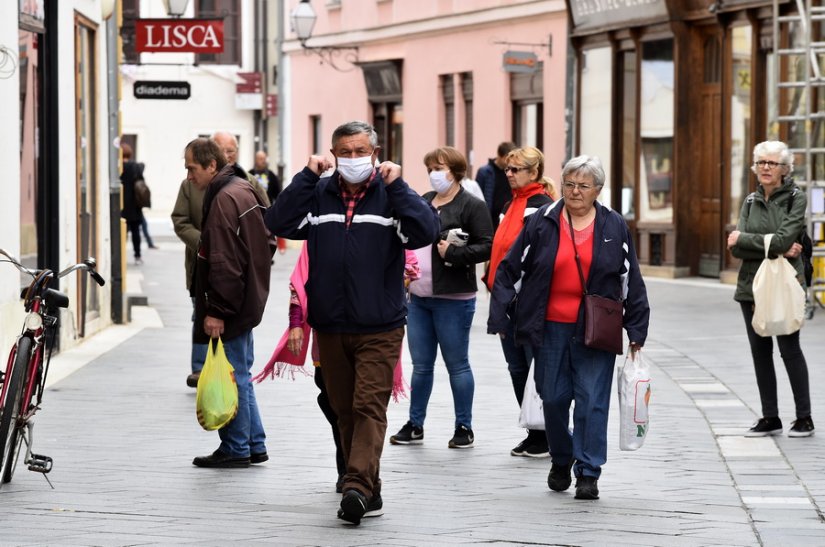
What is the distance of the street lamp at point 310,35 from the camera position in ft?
112

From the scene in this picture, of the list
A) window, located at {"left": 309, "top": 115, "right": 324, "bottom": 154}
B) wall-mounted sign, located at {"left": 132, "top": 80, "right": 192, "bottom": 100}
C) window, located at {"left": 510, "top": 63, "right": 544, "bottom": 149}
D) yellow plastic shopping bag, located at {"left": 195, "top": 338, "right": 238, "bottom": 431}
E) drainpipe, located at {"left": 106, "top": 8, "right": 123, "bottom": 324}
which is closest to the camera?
yellow plastic shopping bag, located at {"left": 195, "top": 338, "right": 238, "bottom": 431}

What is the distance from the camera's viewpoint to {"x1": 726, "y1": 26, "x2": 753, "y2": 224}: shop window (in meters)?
22.4

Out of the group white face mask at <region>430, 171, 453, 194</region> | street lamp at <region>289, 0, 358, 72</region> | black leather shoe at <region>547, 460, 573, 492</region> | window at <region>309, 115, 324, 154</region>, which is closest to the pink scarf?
black leather shoe at <region>547, 460, 573, 492</region>

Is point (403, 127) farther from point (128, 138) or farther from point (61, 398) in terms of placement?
point (61, 398)

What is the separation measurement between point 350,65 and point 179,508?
2997 centimetres

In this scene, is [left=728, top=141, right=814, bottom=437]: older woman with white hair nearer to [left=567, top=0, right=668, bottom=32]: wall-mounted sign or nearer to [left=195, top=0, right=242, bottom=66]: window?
[left=567, top=0, right=668, bottom=32]: wall-mounted sign

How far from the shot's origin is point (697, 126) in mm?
23688

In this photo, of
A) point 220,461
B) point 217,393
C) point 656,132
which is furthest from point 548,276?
point 656,132

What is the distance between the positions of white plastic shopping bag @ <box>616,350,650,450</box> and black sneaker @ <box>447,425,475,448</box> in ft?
4.99

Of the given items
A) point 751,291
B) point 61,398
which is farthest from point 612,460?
point 61,398

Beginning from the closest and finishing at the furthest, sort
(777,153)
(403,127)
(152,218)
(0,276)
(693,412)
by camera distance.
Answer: (777,153)
(693,412)
(0,276)
(403,127)
(152,218)

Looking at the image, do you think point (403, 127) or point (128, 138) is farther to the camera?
point (128, 138)

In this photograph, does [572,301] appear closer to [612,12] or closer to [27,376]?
[27,376]

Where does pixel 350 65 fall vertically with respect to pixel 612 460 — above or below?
above
